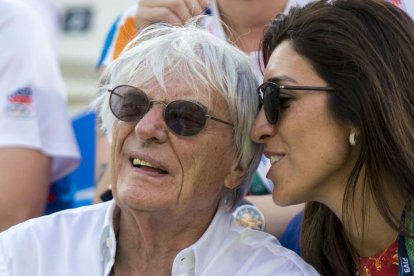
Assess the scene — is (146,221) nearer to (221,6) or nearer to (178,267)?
(178,267)

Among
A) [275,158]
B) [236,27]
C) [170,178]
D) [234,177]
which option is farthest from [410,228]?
[236,27]

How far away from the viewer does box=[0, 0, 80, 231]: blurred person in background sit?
11.8 feet

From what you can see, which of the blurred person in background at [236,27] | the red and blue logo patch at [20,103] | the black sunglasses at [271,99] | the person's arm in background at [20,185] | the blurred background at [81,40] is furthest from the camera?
the blurred background at [81,40]

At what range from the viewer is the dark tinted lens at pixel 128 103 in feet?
9.41

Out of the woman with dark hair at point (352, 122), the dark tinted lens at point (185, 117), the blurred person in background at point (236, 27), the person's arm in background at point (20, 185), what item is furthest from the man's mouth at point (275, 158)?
the person's arm in background at point (20, 185)

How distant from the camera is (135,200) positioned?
9.21 ft

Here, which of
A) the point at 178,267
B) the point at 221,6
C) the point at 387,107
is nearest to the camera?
the point at 387,107

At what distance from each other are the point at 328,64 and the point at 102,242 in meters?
0.87

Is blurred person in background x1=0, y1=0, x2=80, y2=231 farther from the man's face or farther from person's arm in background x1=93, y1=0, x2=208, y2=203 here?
the man's face

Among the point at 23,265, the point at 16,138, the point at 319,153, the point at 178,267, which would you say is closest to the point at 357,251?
the point at 319,153

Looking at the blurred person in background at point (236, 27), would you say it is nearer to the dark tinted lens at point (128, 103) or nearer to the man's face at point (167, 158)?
the man's face at point (167, 158)

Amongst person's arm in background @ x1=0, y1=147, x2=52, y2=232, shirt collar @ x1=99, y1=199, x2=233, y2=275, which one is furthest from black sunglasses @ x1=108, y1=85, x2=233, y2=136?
person's arm in background @ x1=0, y1=147, x2=52, y2=232

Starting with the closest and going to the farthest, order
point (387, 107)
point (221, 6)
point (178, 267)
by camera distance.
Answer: point (387, 107), point (178, 267), point (221, 6)

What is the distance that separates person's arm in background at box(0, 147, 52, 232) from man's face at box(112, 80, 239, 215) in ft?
2.53
